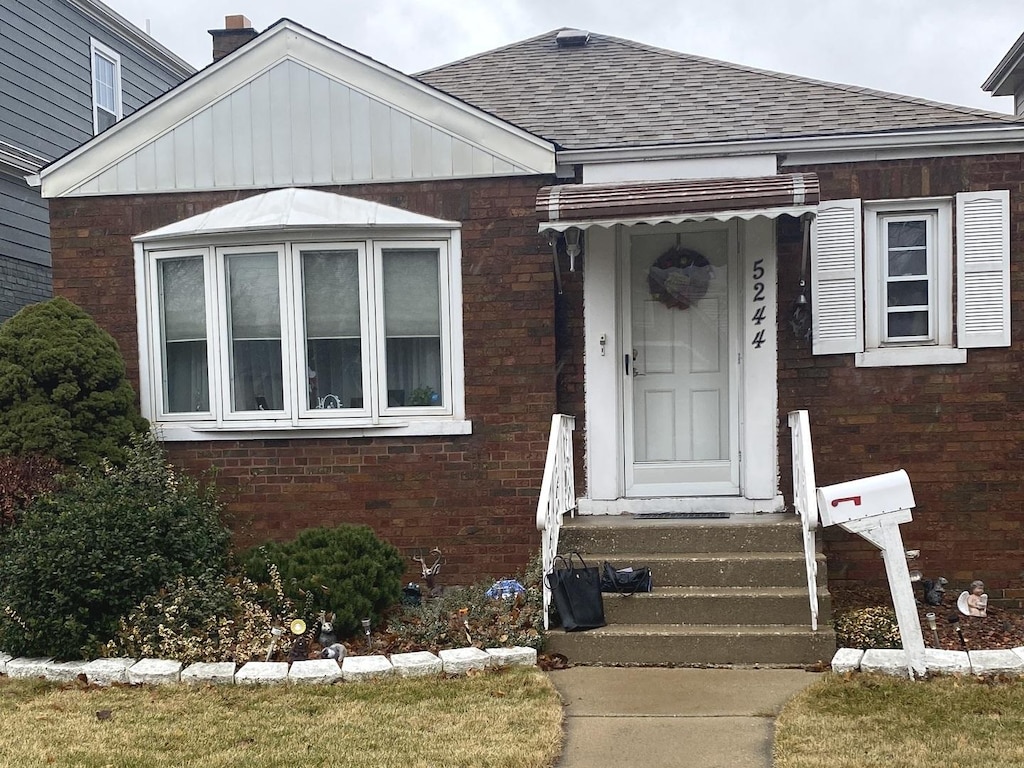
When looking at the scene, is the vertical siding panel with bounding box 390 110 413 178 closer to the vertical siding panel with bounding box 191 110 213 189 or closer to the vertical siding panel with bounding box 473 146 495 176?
the vertical siding panel with bounding box 473 146 495 176

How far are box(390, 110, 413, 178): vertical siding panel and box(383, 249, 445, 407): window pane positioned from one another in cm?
61

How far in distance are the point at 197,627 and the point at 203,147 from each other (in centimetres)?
373

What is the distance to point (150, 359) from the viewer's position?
7.35 m

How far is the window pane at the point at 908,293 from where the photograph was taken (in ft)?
22.9

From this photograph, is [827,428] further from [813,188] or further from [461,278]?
[461,278]

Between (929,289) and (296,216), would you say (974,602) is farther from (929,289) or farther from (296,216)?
(296,216)

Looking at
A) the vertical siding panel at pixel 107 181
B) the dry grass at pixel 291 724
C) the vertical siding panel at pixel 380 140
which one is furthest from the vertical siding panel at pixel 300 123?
the dry grass at pixel 291 724

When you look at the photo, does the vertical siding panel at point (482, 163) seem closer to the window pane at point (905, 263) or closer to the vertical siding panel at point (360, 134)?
the vertical siding panel at point (360, 134)

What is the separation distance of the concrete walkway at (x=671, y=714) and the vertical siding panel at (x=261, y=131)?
14.4 feet

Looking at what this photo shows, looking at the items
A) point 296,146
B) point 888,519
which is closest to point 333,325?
point 296,146

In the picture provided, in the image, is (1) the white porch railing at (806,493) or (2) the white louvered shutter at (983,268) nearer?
(1) the white porch railing at (806,493)

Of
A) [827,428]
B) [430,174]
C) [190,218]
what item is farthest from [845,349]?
[190,218]

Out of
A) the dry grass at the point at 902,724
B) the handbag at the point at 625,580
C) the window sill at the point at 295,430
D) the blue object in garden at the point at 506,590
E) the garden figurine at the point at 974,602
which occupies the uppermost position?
the window sill at the point at 295,430

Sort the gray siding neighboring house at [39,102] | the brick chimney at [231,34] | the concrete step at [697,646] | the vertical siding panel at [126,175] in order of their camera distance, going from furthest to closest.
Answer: the gray siding neighboring house at [39,102], the brick chimney at [231,34], the vertical siding panel at [126,175], the concrete step at [697,646]
